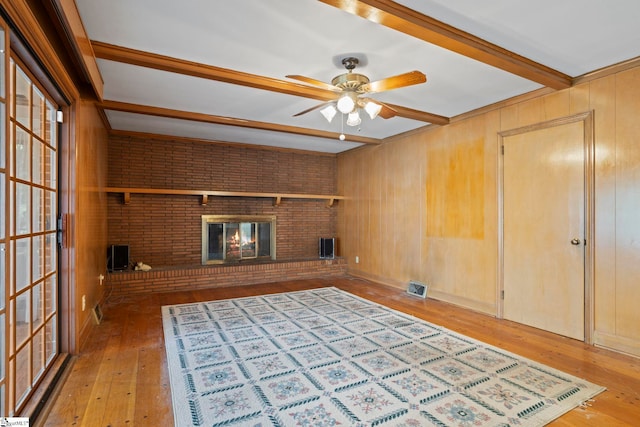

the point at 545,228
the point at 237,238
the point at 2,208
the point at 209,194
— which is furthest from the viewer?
the point at 237,238

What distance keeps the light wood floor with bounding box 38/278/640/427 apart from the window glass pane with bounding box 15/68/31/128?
5.65ft

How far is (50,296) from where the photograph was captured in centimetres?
253

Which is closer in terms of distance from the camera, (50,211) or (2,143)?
(2,143)

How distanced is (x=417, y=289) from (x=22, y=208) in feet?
14.7

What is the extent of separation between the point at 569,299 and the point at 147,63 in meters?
4.39

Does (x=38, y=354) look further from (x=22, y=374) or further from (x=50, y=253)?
(x=50, y=253)

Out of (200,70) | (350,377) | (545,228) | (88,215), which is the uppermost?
(200,70)

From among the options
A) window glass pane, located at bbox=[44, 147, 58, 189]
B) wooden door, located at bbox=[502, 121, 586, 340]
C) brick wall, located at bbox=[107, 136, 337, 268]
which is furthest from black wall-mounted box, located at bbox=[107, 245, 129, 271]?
wooden door, located at bbox=[502, 121, 586, 340]

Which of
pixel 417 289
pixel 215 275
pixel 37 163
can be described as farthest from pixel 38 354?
pixel 417 289

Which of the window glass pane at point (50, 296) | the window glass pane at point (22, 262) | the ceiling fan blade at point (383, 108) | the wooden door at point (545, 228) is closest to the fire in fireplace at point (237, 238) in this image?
the window glass pane at point (50, 296)

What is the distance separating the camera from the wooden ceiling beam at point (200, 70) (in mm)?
2592

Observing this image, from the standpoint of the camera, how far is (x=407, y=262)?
5195 mm

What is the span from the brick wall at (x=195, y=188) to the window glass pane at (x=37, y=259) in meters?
3.17

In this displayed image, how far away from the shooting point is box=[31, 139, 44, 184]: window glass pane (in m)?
2.20
